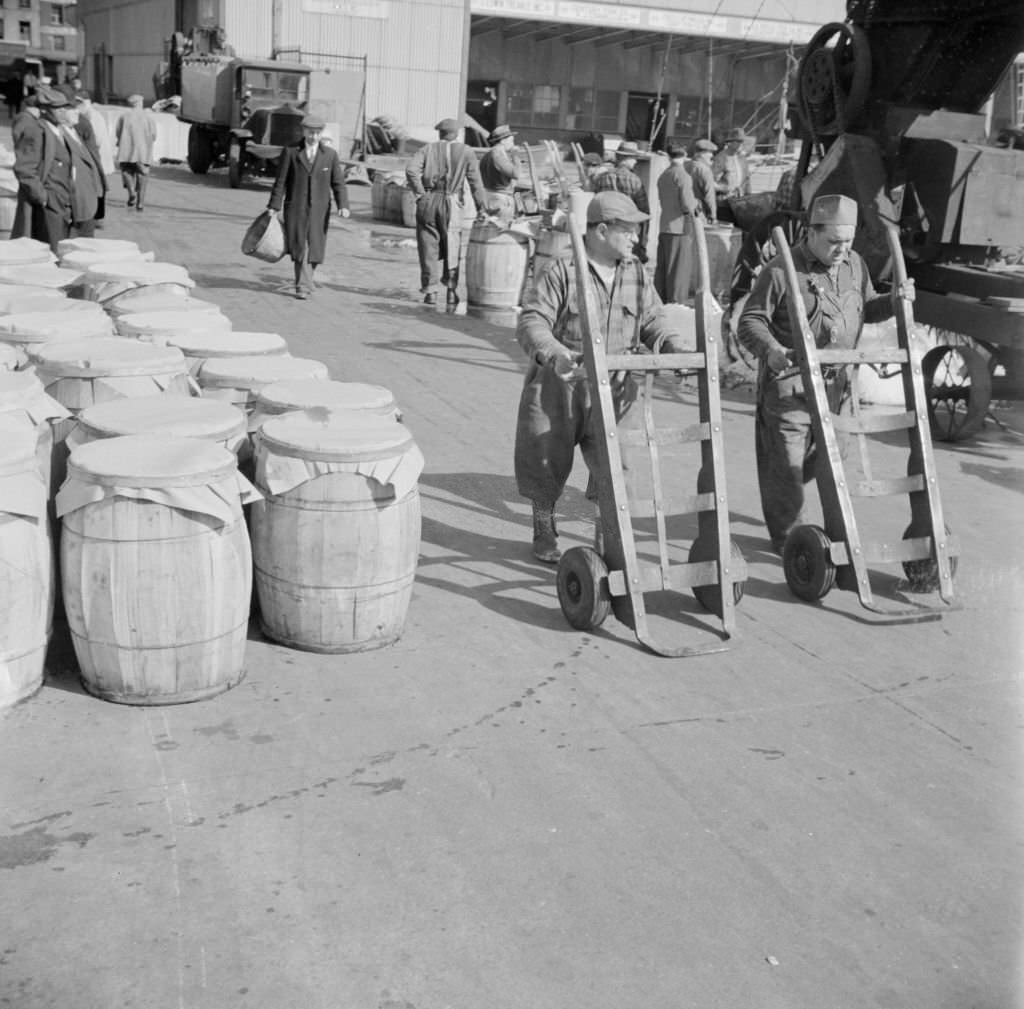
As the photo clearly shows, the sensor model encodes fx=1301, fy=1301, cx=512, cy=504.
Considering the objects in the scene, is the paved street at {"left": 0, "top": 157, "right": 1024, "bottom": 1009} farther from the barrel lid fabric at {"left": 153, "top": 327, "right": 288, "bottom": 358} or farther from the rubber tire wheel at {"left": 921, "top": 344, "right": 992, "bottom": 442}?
the rubber tire wheel at {"left": 921, "top": 344, "right": 992, "bottom": 442}

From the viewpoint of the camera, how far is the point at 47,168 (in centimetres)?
1169

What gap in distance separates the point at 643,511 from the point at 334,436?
4.38ft

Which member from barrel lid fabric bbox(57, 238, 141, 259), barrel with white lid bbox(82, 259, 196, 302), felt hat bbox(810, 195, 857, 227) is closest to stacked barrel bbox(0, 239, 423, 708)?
barrel with white lid bbox(82, 259, 196, 302)

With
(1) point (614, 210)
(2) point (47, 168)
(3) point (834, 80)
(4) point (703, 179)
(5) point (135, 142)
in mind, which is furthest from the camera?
(5) point (135, 142)

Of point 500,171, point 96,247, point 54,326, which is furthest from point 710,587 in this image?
point 500,171

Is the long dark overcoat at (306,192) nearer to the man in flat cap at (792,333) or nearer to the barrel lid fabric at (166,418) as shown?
the man in flat cap at (792,333)

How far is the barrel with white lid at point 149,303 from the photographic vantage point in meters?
7.10

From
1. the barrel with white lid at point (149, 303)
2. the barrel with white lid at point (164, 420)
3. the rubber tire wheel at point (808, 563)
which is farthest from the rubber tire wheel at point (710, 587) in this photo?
the barrel with white lid at point (149, 303)

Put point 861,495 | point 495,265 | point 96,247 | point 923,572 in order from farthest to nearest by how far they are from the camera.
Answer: point 495,265, point 96,247, point 923,572, point 861,495

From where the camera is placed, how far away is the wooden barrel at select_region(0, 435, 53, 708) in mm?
Answer: 4344

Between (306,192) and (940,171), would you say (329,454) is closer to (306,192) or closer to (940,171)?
(940,171)

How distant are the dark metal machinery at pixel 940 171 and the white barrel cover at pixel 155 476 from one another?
6.30 m

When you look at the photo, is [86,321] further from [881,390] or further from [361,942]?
[881,390]

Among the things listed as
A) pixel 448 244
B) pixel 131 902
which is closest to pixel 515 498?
pixel 131 902
